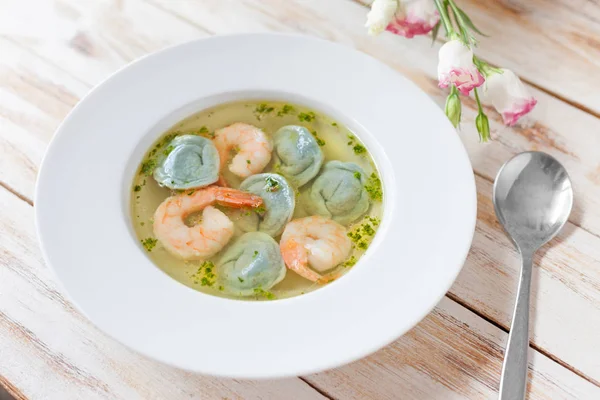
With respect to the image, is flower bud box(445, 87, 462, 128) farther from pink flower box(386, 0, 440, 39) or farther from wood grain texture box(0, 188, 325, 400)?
wood grain texture box(0, 188, 325, 400)

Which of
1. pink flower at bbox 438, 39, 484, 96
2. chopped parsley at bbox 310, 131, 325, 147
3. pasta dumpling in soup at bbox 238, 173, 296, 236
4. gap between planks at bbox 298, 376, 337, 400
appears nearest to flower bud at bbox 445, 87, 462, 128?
pink flower at bbox 438, 39, 484, 96

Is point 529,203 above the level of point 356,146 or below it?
above

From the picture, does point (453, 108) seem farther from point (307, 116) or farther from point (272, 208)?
point (272, 208)

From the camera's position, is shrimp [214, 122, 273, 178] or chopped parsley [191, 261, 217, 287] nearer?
chopped parsley [191, 261, 217, 287]

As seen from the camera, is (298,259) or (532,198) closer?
(298,259)

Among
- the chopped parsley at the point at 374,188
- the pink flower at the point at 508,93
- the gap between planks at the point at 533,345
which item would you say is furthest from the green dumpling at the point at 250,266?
the pink flower at the point at 508,93

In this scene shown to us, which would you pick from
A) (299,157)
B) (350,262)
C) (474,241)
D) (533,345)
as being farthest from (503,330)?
(299,157)

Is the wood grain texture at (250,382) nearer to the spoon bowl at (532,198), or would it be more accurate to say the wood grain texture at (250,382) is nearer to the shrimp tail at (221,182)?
the spoon bowl at (532,198)
